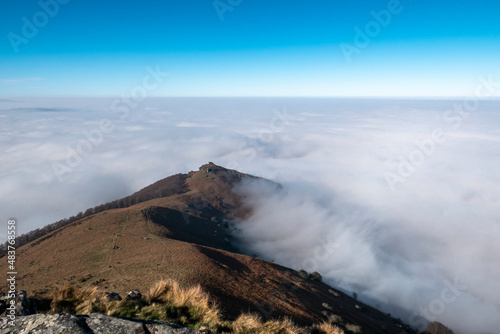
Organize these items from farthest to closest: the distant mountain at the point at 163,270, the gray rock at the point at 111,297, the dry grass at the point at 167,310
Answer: the distant mountain at the point at 163,270, the gray rock at the point at 111,297, the dry grass at the point at 167,310

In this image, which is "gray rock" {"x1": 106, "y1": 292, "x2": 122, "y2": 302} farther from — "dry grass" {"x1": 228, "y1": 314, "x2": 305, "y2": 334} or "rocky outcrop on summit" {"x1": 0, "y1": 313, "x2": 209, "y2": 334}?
"dry grass" {"x1": 228, "y1": 314, "x2": 305, "y2": 334}

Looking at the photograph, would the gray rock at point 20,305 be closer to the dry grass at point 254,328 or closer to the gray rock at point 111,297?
the gray rock at point 111,297

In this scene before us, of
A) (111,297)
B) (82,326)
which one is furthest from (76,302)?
(82,326)

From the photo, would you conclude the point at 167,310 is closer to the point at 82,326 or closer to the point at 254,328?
the point at 254,328

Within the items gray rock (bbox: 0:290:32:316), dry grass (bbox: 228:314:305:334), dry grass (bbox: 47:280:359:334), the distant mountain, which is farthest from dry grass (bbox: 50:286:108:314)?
dry grass (bbox: 228:314:305:334)

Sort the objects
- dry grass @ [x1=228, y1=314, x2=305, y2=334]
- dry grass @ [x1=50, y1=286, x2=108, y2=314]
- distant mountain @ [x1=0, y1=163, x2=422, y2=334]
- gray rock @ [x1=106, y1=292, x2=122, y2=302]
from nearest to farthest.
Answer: dry grass @ [x1=228, y1=314, x2=305, y2=334] < dry grass @ [x1=50, y1=286, x2=108, y2=314] < gray rock @ [x1=106, y1=292, x2=122, y2=302] < distant mountain @ [x1=0, y1=163, x2=422, y2=334]

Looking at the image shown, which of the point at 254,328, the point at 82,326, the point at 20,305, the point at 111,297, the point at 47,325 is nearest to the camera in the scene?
the point at 47,325

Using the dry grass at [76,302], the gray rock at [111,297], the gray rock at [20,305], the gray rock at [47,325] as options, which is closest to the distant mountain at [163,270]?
the dry grass at [76,302]

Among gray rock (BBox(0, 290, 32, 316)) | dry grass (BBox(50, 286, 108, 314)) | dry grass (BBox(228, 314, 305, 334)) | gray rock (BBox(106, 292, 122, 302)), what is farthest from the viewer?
gray rock (BBox(106, 292, 122, 302))
